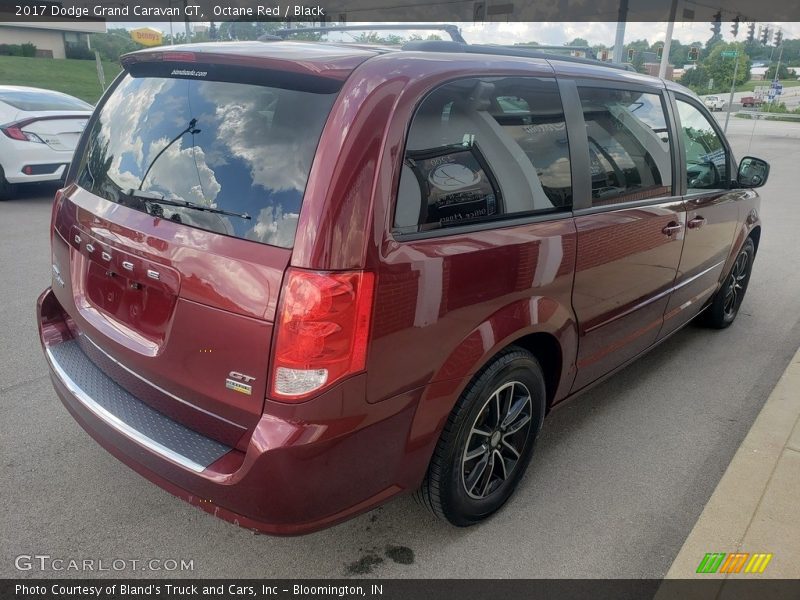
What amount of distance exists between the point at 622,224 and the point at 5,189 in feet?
27.9

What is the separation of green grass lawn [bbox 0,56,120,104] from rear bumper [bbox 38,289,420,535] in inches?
1006

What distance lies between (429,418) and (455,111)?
1071mm

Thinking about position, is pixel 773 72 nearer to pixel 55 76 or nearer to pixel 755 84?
pixel 755 84

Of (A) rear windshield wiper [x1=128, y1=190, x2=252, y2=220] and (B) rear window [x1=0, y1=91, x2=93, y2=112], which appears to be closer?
(A) rear windshield wiper [x1=128, y1=190, x2=252, y2=220]

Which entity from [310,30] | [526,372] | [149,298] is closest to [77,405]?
[149,298]

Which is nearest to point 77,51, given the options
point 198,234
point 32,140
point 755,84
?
point 755,84

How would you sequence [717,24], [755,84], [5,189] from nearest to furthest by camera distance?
[5,189] < [717,24] < [755,84]

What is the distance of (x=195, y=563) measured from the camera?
2426 millimetres

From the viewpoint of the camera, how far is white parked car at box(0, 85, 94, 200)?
8.36 metres

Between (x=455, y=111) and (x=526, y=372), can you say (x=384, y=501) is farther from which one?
(x=455, y=111)

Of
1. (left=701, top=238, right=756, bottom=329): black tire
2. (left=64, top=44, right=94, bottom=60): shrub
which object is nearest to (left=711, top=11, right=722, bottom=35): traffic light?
(left=701, top=238, right=756, bottom=329): black tire

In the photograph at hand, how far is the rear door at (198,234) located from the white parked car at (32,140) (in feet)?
23.2

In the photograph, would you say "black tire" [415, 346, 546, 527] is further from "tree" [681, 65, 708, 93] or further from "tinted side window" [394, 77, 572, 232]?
"tree" [681, 65, 708, 93]

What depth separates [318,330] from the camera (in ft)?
6.10
